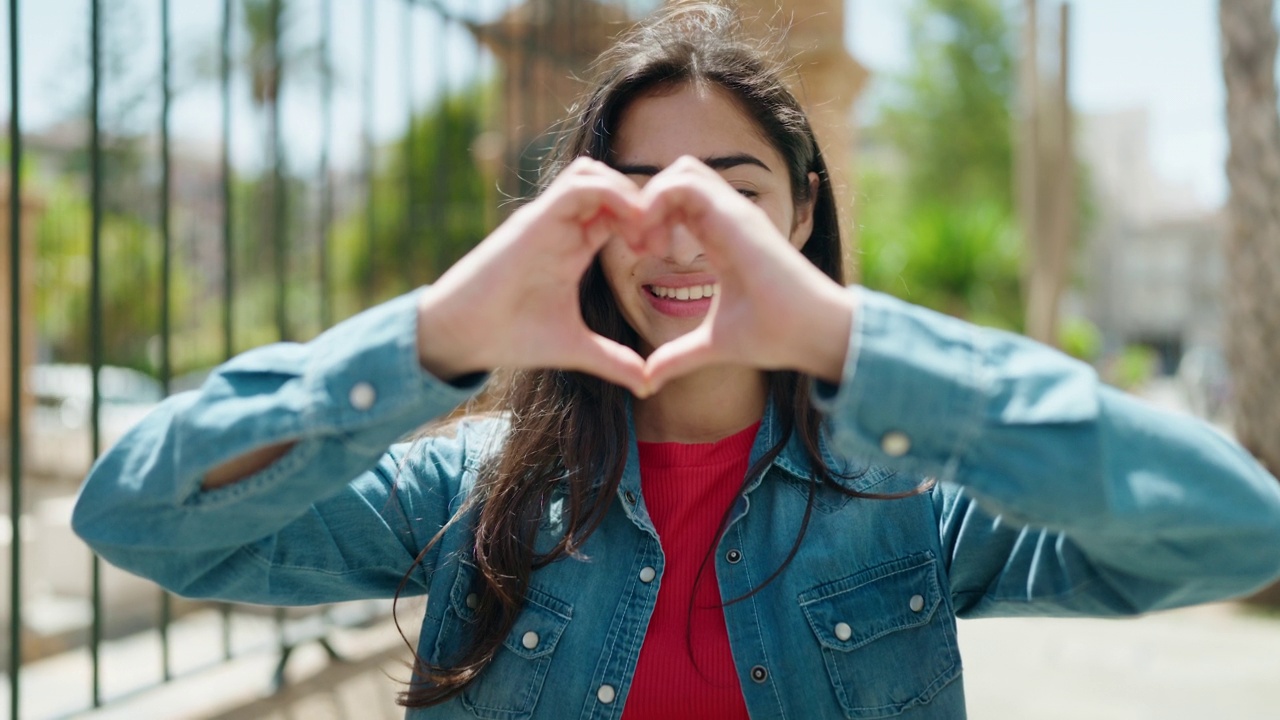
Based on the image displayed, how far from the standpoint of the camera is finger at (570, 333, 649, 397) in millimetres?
1112

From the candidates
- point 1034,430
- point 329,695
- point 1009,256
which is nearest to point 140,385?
point 1009,256

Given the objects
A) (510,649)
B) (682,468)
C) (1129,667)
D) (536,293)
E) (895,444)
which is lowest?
(1129,667)

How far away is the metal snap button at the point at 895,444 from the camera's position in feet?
3.56

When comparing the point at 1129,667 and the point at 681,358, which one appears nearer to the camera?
the point at 681,358

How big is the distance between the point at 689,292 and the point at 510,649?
2.00 feet

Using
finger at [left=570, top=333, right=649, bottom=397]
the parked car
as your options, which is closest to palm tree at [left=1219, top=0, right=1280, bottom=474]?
finger at [left=570, top=333, right=649, bottom=397]

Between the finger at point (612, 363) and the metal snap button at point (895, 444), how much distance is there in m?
0.25

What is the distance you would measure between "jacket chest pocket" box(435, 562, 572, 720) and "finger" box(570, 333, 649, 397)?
1.85 feet

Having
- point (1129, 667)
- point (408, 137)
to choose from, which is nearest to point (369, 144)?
point (408, 137)

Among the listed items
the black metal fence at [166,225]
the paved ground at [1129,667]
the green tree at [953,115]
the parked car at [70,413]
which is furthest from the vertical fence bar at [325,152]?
the green tree at [953,115]

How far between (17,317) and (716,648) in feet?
4.86

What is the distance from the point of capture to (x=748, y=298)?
112 cm

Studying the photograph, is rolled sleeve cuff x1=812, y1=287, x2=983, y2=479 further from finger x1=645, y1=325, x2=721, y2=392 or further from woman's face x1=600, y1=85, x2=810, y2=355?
woman's face x1=600, y1=85, x2=810, y2=355

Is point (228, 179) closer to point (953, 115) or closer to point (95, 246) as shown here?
point (95, 246)
